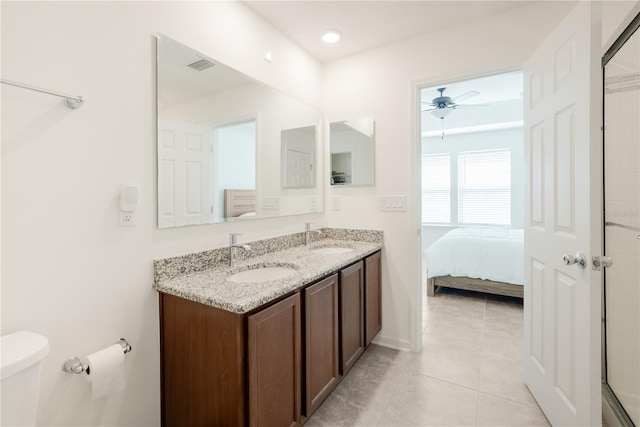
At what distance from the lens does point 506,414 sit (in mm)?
1642

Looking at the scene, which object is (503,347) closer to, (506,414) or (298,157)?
(506,414)

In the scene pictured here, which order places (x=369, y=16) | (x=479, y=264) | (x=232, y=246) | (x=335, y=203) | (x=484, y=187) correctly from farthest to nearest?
(x=484, y=187) → (x=479, y=264) → (x=335, y=203) → (x=369, y=16) → (x=232, y=246)

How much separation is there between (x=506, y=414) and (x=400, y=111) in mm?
2085

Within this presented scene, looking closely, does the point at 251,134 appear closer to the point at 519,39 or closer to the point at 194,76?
the point at 194,76

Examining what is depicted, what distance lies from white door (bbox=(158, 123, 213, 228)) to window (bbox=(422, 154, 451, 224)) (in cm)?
532

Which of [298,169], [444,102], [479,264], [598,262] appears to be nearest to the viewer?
[598,262]

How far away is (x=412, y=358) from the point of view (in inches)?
88.4

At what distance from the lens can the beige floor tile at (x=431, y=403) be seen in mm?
1609

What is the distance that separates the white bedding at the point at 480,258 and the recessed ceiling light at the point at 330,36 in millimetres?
2567

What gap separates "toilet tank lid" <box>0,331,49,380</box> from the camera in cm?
81

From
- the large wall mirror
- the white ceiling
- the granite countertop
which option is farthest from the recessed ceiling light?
the granite countertop

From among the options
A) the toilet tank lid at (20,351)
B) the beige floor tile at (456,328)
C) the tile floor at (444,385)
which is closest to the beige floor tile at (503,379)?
the tile floor at (444,385)

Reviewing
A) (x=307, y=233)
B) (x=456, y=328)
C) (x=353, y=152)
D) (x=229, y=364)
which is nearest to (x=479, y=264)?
(x=456, y=328)

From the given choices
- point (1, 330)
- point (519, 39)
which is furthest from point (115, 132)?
point (519, 39)
